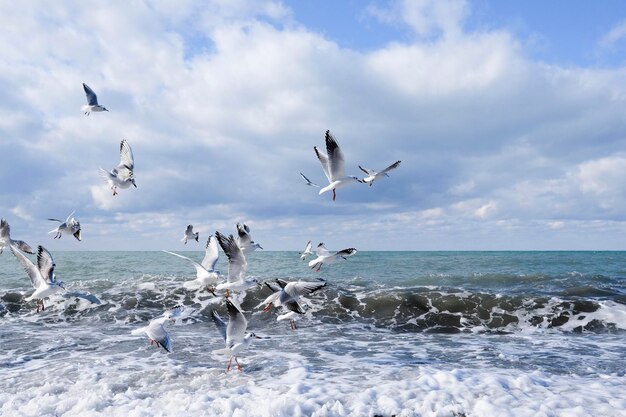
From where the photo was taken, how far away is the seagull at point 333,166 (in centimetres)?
1021

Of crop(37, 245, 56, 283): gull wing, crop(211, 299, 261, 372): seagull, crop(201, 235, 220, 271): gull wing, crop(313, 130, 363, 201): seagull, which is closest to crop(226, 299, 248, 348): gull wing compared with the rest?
crop(211, 299, 261, 372): seagull

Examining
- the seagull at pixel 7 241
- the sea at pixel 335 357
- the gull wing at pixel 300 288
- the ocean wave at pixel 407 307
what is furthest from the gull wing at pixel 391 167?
the seagull at pixel 7 241

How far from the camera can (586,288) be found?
1962 cm

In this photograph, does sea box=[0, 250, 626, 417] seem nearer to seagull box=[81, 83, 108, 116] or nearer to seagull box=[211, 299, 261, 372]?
seagull box=[211, 299, 261, 372]

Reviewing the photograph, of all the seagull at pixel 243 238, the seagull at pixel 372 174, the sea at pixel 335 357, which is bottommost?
the sea at pixel 335 357

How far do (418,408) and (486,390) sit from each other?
4.34 feet

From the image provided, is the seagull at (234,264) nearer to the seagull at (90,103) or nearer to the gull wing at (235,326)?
the gull wing at (235,326)

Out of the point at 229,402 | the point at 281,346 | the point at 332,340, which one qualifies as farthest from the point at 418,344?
the point at 229,402

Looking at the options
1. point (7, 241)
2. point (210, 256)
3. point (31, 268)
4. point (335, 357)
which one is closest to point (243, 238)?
point (210, 256)

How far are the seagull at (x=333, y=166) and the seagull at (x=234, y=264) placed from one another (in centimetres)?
228

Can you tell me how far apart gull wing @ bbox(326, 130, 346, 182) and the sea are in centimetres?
393

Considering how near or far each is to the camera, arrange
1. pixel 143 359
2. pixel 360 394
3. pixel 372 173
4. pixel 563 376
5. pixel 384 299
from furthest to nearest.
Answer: pixel 384 299 < pixel 372 173 < pixel 143 359 < pixel 563 376 < pixel 360 394

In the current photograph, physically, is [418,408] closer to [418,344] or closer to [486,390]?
[486,390]

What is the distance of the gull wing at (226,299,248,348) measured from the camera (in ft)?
26.2
